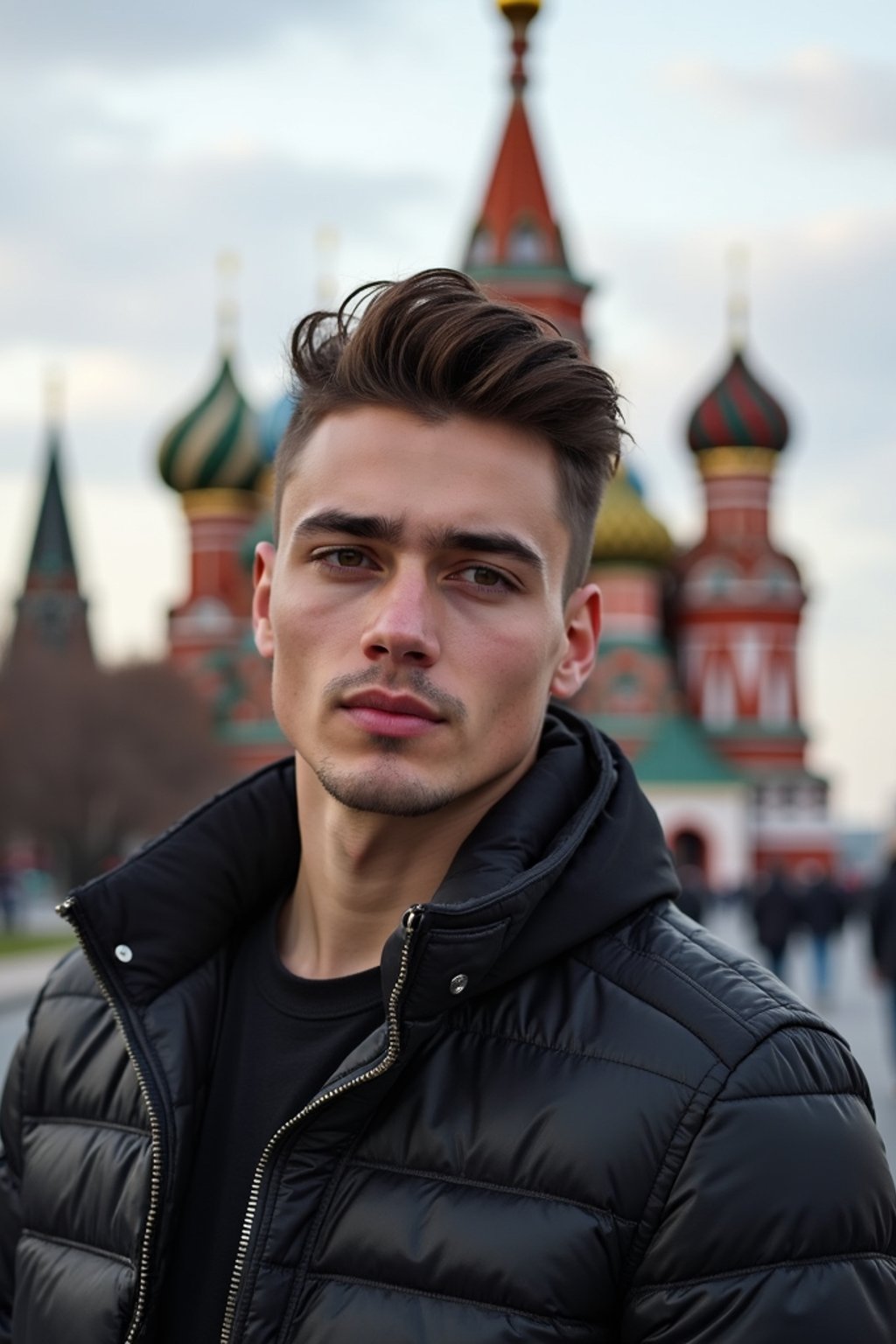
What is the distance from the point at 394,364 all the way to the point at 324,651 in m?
0.33

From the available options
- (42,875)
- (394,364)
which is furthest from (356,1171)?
(42,875)

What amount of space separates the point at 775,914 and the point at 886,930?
18.2 ft

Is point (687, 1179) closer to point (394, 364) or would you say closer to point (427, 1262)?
point (427, 1262)

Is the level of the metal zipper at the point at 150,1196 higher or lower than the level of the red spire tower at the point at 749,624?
lower

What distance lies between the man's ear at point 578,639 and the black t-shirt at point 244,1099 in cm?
43

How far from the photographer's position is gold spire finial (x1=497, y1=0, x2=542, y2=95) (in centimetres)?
4125

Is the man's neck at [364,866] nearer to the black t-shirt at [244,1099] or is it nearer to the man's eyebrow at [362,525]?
the black t-shirt at [244,1099]

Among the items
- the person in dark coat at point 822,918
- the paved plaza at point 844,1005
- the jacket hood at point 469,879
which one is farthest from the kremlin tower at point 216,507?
the jacket hood at point 469,879

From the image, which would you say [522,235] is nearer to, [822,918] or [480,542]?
[822,918]

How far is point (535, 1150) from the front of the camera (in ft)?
7.02

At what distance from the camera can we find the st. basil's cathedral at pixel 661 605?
47.5 m

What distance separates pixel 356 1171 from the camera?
222 cm

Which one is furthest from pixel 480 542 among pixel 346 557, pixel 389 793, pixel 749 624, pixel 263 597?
pixel 749 624

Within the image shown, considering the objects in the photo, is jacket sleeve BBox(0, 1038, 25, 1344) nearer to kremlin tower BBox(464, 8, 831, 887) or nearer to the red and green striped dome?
kremlin tower BBox(464, 8, 831, 887)
